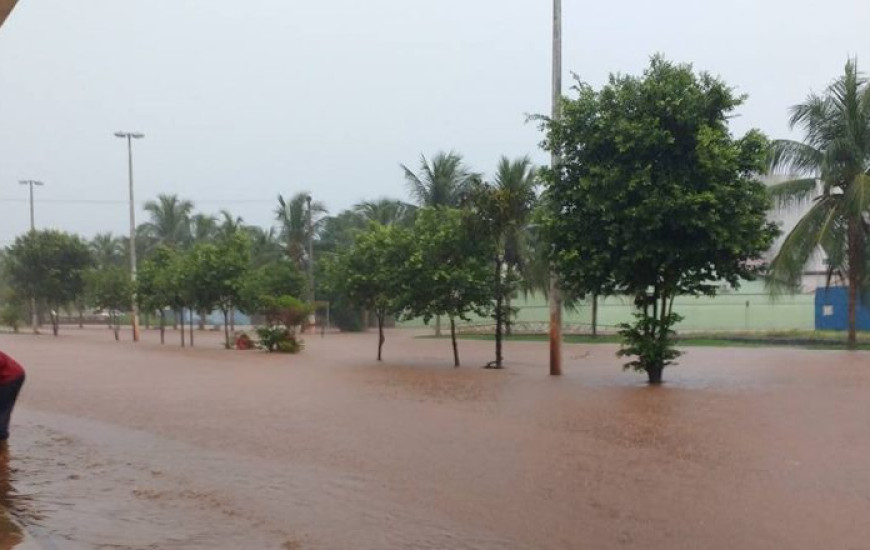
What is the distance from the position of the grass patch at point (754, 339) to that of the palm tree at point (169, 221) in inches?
1173

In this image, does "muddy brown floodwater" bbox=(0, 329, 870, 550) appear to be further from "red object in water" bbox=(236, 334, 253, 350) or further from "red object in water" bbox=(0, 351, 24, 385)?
"red object in water" bbox=(236, 334, 253, 350)

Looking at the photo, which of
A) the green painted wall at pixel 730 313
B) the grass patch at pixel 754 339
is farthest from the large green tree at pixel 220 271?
the green painted wall at pixel 730 313

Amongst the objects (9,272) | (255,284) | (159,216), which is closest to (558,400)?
(255,284)

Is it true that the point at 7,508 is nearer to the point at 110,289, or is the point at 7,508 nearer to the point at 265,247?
the point at 110,289

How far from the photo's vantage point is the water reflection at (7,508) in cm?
555

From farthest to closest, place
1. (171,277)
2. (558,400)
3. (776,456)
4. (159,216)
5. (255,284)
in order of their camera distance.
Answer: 1. (159,216)
2. (171,277)
3. (255,284)
4. (558,400)
5. (776,456)

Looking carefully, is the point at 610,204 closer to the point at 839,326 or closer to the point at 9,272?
the point at 839,326

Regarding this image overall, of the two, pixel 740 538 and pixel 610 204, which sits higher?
pixel 610 204

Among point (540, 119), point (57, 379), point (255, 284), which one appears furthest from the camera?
point (255, 284)

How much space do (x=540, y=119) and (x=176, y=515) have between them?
11.7 metres

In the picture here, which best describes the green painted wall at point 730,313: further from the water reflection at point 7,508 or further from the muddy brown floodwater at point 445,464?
the water reflection at point 7,508

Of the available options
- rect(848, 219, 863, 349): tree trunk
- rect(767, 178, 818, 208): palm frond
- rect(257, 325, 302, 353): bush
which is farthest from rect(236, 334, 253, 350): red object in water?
rect(848, 219, 863, 349): tree trunk

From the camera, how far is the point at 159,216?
57.8 metres

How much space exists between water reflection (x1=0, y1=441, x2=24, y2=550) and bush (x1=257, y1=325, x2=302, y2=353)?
19126 millimetres
